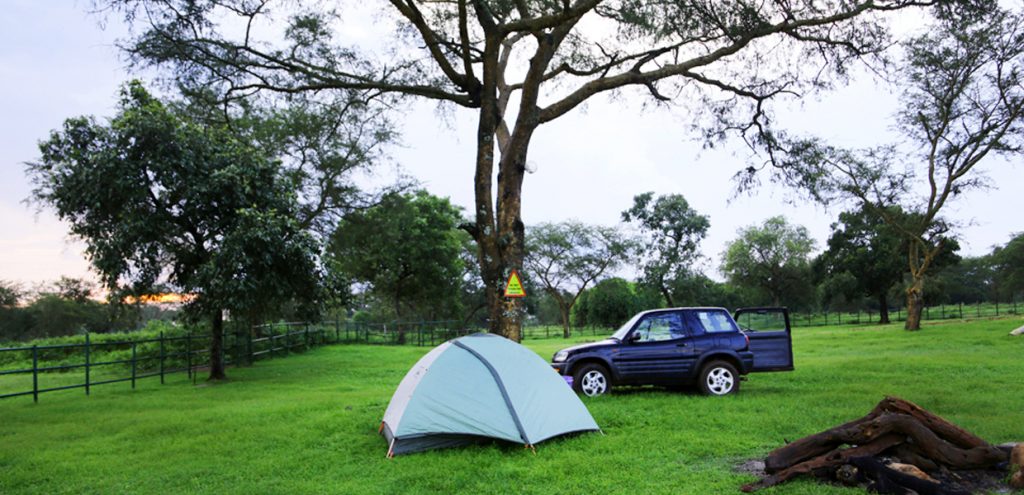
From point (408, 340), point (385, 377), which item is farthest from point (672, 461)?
point (408, 340)

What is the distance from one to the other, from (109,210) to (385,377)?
26.5 feet

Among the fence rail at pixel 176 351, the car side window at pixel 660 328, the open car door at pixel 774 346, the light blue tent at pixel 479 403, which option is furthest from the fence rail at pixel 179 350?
the open car door at pixel 774 346

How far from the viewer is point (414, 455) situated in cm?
754

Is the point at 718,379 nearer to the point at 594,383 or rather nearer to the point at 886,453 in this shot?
the point at 594,383

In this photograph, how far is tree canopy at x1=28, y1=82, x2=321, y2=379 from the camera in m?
15.8

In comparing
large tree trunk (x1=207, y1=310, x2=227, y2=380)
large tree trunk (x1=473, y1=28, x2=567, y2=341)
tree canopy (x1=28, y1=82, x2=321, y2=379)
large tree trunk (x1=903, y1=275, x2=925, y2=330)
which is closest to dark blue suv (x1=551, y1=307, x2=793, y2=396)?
large tree trunk (x1=473, y1=28, x2=567, y2=341)

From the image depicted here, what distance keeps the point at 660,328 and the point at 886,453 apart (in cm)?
583

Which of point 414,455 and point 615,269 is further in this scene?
point 615,269

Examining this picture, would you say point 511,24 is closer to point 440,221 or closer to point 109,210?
point 109,210

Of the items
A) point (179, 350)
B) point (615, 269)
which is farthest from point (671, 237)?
point (179, 350)

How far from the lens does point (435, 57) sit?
12102 mm

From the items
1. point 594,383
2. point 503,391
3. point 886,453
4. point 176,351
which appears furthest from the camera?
point 176,351

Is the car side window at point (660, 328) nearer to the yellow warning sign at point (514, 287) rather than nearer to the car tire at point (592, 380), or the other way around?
the car tire at point (592, 380)

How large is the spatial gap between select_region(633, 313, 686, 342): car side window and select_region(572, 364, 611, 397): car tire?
85cm
